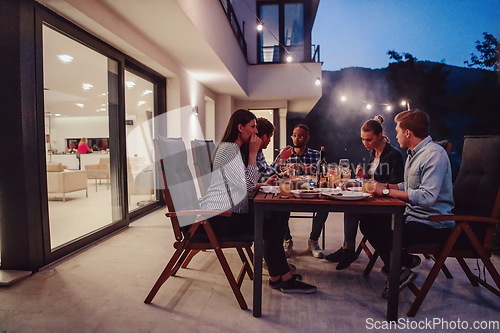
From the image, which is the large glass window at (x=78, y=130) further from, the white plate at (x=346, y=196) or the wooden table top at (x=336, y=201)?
the white plate at (x=346, y=196)

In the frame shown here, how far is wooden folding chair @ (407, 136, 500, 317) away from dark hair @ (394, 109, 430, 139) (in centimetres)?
35

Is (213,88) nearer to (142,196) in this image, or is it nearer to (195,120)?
(195,120)

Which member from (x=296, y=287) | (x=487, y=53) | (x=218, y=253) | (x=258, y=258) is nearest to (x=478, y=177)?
(x=296, y=287)

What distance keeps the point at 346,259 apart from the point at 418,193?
0.96m

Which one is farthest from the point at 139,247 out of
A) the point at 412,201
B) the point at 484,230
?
the point at 484,230

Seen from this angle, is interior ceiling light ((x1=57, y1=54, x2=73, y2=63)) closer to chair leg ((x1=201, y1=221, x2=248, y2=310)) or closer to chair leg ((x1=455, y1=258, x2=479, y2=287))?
chair leg ((x1=201, y1=221, x2=248, y2=310))

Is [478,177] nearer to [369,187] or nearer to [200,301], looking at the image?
[369,187]

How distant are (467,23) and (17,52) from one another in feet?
188

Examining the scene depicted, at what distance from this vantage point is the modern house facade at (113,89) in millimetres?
2371

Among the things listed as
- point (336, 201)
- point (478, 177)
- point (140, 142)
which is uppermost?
point (140, 142)

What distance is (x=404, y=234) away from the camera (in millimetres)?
1841

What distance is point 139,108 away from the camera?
5352 millimetres

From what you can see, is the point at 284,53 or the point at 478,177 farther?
the point at 284,53

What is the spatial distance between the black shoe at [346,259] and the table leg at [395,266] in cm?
73
